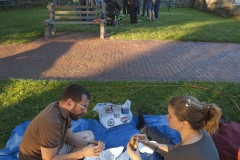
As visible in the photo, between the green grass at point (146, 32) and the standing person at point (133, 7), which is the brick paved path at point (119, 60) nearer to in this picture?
the green grass at point (146, 32)

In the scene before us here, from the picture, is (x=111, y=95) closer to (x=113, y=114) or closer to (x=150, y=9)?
(x=113, y=114)

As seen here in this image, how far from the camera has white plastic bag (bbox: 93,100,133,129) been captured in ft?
12.6

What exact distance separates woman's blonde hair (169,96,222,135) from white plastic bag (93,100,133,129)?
1.80 metres

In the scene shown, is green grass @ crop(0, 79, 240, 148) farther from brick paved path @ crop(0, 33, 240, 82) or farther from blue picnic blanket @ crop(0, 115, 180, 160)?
brick paved path @ crop(0, 33, 240, 82)

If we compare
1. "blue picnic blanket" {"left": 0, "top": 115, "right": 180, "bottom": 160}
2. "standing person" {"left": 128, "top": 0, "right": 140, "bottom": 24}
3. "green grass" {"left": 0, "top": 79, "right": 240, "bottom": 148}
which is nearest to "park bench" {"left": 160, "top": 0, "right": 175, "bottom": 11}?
"standing person" {"left": 128, "top": 0, "right": 140, "bottom": 24}

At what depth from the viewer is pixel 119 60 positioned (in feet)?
22.7

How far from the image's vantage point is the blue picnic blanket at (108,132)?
10.8ft

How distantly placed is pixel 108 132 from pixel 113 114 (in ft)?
0.98

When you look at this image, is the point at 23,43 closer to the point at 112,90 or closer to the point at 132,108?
the point at 112,90

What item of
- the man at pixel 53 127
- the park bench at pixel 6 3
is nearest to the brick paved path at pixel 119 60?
the man at pixel 53 127

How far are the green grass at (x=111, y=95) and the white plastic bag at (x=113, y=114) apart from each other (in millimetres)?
252

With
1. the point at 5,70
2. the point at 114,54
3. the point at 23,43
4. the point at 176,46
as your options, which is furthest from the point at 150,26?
the point at 5,70

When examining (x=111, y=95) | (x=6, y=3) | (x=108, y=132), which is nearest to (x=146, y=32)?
(x=111, y=95)

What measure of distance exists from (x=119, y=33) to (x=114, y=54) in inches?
108
